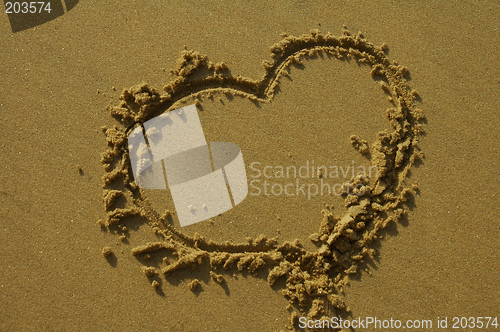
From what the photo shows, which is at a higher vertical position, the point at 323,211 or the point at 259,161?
the point at 259,161

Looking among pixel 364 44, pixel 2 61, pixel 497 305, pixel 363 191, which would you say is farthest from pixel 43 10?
pixel 497 305

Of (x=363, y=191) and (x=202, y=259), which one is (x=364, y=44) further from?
(x=202, y=259)
